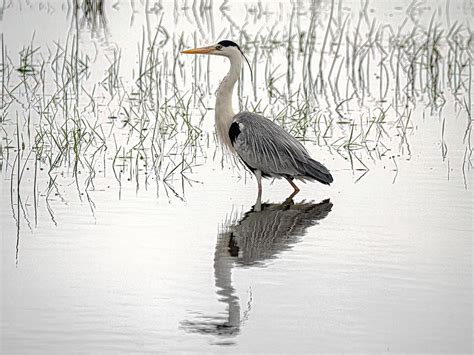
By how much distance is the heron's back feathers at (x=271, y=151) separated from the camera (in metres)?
7.85

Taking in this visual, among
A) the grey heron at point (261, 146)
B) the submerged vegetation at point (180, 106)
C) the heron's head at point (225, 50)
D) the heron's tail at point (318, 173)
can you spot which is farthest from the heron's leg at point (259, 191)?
the heron's head at point (225, 50)

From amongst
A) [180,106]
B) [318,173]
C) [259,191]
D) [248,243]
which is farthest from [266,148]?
[180,106]

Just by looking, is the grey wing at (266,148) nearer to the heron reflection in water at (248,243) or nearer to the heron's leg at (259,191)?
the heron's leg at (259,191)

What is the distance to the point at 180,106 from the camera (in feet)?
34.4

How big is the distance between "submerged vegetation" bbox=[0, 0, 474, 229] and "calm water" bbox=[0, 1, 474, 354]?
5cm

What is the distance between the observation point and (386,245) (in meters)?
6.55

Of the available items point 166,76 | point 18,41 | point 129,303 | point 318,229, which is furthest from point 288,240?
point 18,41

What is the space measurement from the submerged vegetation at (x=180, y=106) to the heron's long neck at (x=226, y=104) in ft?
1.30

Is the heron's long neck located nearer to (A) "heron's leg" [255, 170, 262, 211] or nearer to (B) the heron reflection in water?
(A) "heron's leg" [255, 170, 262, 211]

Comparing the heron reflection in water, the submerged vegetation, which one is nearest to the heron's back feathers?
the heron reflection in water

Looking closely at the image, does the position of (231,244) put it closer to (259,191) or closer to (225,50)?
(259,191)

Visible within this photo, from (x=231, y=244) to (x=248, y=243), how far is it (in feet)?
0.41

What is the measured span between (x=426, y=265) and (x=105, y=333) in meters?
2.17

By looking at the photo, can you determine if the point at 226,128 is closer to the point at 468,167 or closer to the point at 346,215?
the point at 346,215
